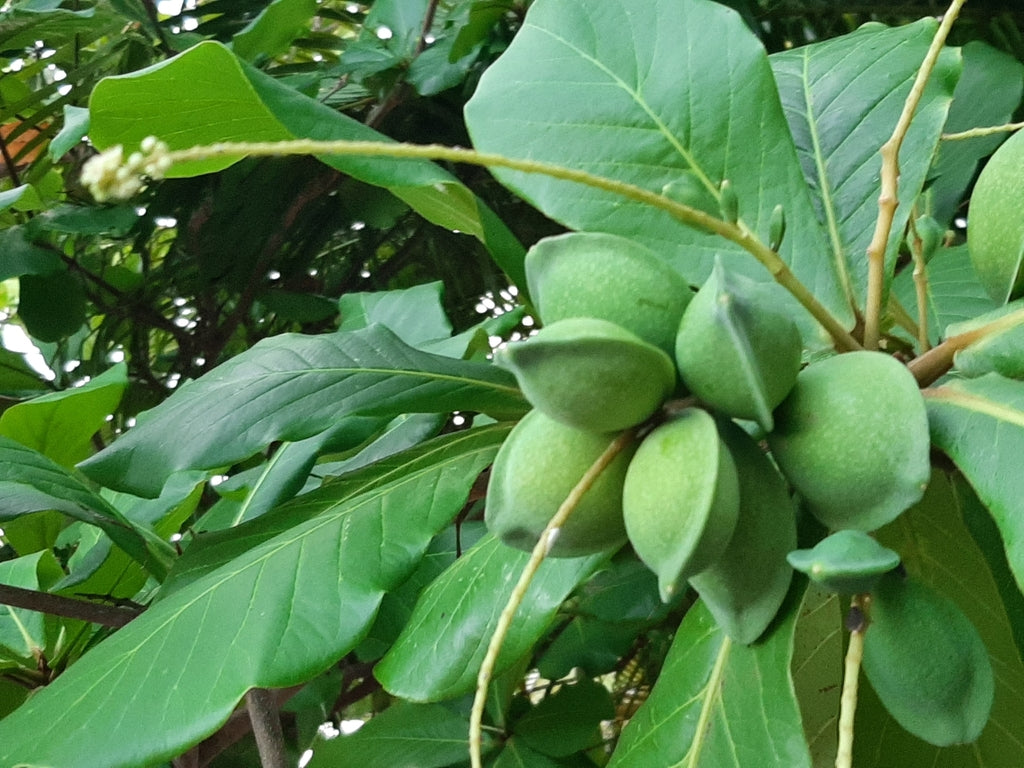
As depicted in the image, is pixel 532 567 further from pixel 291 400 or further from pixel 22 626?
pixel 22 626

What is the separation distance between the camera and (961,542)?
440mm

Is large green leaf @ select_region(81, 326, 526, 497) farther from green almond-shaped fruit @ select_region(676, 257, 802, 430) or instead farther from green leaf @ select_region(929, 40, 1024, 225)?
green leaf @ select_region(929, 40, 1024, 225)

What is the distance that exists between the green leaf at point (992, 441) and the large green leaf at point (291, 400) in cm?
27

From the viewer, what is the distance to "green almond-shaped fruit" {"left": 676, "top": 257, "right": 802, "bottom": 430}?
30 cm

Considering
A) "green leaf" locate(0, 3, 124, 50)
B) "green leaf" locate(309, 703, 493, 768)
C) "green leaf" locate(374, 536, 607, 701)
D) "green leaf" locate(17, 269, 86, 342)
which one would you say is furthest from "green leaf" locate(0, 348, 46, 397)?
"green leaf" locate(374, 536, 607, 701)

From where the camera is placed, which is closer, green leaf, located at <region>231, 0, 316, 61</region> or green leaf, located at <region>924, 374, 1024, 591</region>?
green leaf, located at <region>924, 374, 1024, 591</region>

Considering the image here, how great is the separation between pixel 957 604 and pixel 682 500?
9.5 inches

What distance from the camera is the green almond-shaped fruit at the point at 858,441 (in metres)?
0.31

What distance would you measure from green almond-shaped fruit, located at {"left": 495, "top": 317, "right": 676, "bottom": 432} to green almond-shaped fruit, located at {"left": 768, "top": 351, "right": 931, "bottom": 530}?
6 centimetres

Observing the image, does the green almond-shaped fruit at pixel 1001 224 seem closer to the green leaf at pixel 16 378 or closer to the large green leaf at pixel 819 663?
the large green leaf at pixel 819 663

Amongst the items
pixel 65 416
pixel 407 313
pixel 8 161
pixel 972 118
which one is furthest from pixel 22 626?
pixel 972 118

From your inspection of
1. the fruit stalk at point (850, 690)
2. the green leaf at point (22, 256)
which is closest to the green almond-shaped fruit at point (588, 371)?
the fruit stalk at point (850, 690)

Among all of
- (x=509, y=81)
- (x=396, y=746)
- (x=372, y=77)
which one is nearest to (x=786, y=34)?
(x=372, y=77)

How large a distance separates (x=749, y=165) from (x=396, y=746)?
63 centimetres
